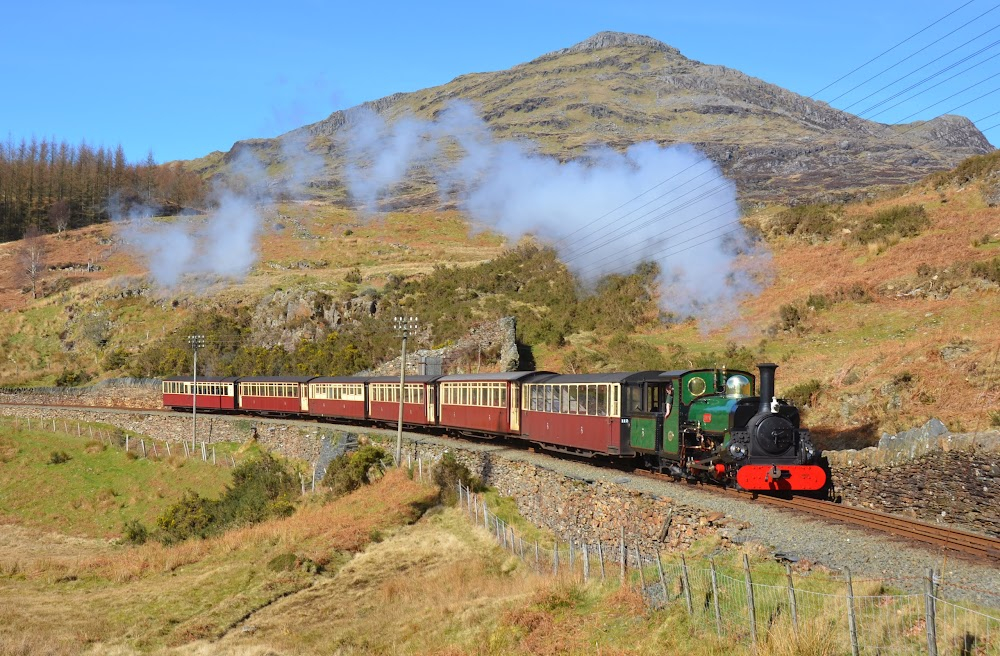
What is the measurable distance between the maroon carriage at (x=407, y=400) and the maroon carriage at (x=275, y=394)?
286 inches

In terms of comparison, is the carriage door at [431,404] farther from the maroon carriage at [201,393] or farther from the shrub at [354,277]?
the shrub at [354,277]

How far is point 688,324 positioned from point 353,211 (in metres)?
96.1

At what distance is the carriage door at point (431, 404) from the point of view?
35.9 meters

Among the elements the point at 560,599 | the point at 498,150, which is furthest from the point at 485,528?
the point at 498,150

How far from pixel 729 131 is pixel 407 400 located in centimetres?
12026

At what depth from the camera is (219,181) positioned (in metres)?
184

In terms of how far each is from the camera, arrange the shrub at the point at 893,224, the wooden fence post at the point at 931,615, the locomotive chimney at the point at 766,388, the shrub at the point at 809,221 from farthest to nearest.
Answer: the shrub at the point at 809,221, the shrub at the point at 893,224, the locomotive chimney at the point at 766,388, the wooden fence post at the point at 931,615

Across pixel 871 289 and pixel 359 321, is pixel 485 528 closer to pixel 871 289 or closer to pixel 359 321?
pixel 871 289

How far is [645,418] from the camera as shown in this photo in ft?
66.6

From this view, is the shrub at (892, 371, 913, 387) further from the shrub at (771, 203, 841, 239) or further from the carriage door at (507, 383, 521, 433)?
the shrub at (771, 203, 841, 239)

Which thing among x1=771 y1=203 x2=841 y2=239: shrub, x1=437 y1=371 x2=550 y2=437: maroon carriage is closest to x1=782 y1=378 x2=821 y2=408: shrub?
x1=437 y1=371 x2=550 y2=437: maroon carriage

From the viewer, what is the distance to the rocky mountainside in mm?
111938

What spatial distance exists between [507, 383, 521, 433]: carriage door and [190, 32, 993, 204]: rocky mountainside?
62961 millimetres

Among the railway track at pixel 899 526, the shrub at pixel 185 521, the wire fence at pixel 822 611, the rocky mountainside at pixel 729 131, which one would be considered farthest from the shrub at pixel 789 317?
the rocky mountainside at pixel 729 131
